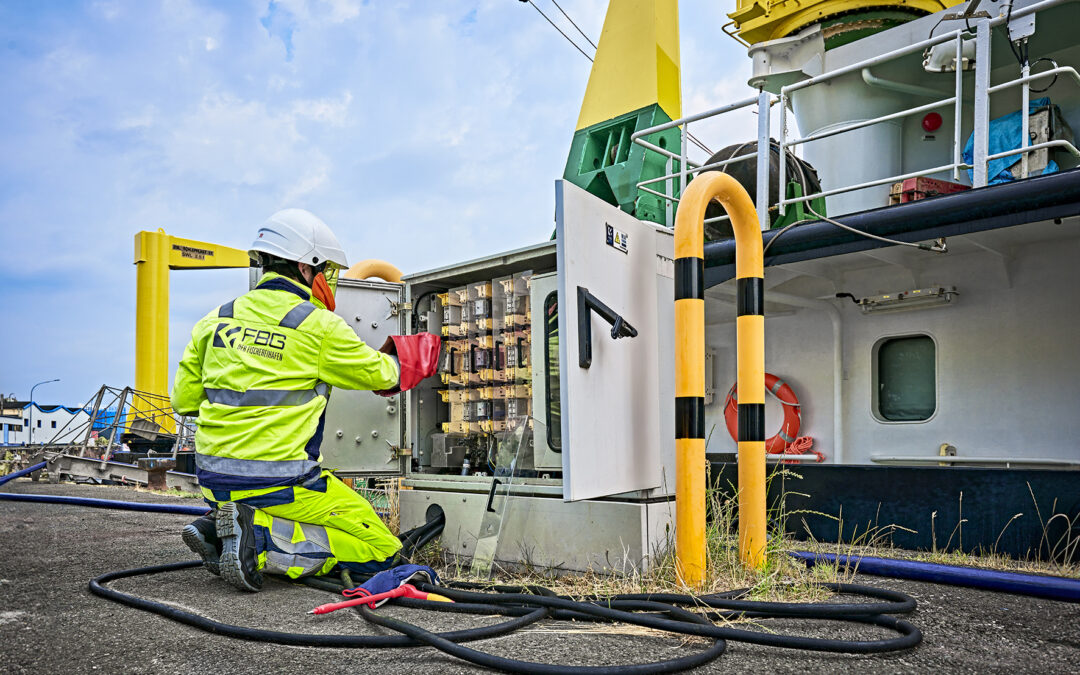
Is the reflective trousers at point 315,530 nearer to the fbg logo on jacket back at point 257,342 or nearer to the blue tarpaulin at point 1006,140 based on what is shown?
the fbg logo on jacket back at point 257,342

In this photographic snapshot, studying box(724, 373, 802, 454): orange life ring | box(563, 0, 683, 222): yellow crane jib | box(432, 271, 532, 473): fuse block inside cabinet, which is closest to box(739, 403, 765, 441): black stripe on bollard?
box(432, 271, 532, 473): fuse block inside cabinet

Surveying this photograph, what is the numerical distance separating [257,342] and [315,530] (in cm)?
95

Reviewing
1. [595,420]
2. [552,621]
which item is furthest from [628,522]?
[552,621]

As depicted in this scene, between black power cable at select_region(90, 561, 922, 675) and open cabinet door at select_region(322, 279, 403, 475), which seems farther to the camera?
open cabinet door at select_region(322, 279, 403, 475)

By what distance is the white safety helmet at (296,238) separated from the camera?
4.14 m

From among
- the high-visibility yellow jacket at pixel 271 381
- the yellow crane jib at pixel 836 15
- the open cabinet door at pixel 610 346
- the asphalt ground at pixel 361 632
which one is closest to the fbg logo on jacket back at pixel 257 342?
the high-visibility yellow jacket at pixel 271 381

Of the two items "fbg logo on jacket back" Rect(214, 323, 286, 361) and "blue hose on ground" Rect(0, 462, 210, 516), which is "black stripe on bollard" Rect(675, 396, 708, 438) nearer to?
"fbg logo on jacket back" Rect(214, 323, 286, 361)

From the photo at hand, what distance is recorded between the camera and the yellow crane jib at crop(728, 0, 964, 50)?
7.36 metres

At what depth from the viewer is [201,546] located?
370 centimetres

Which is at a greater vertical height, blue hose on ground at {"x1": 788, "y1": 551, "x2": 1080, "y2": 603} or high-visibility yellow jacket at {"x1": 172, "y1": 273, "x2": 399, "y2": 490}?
high-visibility yellow jacket at {"x1": 172, "y1": 273, "x2": 399, "y2": 490}

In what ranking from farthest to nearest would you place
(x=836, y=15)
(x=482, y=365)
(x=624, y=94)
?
(x=624, y=94) → (x=836, y=15) → (x=482, y=365)

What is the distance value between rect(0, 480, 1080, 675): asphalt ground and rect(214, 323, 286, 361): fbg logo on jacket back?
1.11 m

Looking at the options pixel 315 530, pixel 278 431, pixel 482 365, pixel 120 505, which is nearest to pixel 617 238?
pixel 482 365

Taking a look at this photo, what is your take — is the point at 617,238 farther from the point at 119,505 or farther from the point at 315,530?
the point at 119,505
